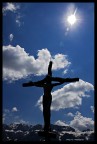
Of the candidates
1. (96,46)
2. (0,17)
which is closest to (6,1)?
(0,17)

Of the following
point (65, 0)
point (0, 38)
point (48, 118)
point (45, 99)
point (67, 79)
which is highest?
point (65, 0)

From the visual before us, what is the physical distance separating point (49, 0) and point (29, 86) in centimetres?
427

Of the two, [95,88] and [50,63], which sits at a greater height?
[50,63]

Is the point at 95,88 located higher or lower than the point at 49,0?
lower

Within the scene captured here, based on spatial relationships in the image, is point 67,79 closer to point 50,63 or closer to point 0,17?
point 50,63

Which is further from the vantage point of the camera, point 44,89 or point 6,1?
point 44,89

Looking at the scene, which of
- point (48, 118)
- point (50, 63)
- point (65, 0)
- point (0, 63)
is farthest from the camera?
point (50, 63)

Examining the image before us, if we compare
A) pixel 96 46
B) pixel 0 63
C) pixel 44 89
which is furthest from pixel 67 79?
pixel 0 63

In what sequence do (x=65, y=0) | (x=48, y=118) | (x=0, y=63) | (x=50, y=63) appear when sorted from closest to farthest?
(x=0, y=63) → (x=65, y=0) → (x=48, y=118) → (x=50, y=63)

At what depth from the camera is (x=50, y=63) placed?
11891mm

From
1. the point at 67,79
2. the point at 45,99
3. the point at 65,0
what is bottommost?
the point at 45,99

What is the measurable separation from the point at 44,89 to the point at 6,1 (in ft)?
12.3

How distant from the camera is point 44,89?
11312 mm

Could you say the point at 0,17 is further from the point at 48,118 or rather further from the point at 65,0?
the point at 48,118
